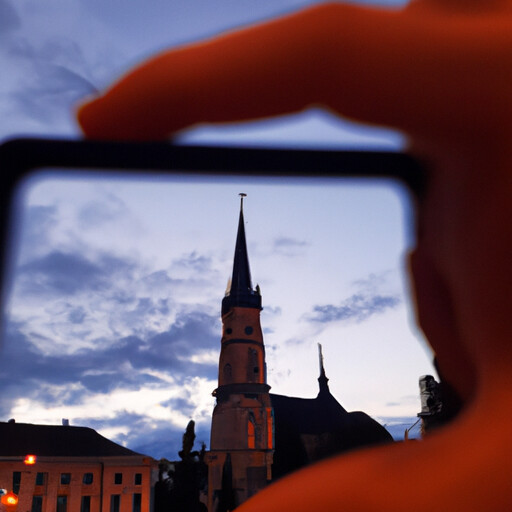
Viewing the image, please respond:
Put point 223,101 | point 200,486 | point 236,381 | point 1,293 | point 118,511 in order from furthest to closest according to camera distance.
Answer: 1. point 236,381
2. point 118,511
3. point 200,486
4. point 223,101
5. point 1,293

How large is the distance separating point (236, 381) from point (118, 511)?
2754 centimetres

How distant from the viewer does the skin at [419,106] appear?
1.93 feet

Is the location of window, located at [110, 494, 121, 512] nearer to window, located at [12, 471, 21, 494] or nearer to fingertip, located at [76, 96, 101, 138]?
fingertip, located at [76, 96, 101, 138]

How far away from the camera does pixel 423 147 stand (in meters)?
0.60

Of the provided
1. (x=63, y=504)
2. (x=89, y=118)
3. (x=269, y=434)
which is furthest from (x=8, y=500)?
(x=89, y=118)

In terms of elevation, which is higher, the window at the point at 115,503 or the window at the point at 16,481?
the window at the point at 16,481

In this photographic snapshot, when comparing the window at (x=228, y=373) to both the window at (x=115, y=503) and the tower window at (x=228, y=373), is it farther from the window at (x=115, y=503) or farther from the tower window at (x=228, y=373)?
the window at (x=115, y=503)

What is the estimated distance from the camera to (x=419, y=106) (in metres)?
0.60

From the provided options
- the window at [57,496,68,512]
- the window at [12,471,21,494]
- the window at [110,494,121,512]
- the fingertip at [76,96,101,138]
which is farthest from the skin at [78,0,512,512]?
the window at [12,471,21,494]

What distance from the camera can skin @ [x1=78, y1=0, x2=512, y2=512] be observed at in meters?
0.59

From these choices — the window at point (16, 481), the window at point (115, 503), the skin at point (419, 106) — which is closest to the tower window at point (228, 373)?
the window at point (16, 481)

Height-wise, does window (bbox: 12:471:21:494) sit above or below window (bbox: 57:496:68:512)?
above

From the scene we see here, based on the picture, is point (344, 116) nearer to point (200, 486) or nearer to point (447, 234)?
point (447, 234)

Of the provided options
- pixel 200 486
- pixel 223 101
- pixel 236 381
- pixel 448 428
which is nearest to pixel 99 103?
pixel 223 101
